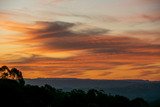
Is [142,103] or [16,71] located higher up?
[16,71]

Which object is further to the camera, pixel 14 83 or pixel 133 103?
pixel 133 103

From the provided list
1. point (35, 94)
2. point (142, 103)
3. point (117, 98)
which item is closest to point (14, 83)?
point (35, 94)

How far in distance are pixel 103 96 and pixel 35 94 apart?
28.9m

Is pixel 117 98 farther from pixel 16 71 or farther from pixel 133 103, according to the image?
pixel 16 71

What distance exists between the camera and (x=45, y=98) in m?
117

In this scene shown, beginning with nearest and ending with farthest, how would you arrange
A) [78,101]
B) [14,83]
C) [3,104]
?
[3,104]
[14,83]
[78,101]

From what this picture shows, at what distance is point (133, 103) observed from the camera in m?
137

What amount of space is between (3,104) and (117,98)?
41.6m

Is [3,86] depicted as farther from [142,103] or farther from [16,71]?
[142,103]

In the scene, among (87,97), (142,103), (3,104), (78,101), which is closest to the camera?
(3,104)

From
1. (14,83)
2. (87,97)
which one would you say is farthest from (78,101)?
(14,83)

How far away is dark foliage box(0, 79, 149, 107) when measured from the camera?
107m

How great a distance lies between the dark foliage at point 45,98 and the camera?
10706 centimetres

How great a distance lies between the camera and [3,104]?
347ft
